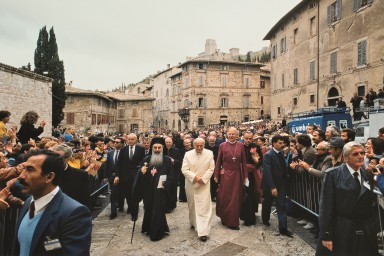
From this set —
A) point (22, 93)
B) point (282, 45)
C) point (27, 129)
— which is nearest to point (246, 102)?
point (282, 45)

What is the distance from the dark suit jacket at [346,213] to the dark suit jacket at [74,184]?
283 centimetres

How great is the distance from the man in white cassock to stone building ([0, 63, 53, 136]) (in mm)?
15275

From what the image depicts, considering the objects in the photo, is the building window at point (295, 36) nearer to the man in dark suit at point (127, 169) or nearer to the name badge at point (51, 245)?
the man in dark suit at point (127, 169)

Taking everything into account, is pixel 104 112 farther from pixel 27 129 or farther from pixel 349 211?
pixel 349 211

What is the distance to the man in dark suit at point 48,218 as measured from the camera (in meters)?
2.05

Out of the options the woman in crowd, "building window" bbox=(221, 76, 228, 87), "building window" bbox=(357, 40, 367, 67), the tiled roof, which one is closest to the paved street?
the woman in crowd

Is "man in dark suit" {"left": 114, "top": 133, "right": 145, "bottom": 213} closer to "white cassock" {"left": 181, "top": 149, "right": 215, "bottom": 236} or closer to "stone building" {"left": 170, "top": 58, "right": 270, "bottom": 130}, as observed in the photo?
"white cassock" {"left": 181, "top": 149, "right": 215, "bottom": 236}

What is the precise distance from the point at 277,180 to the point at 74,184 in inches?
154

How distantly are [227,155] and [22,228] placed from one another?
4.87 m

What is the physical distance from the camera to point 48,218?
81.7 inches

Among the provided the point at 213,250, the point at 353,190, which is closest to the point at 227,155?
the point at 213,250

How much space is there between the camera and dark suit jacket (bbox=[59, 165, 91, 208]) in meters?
3.77

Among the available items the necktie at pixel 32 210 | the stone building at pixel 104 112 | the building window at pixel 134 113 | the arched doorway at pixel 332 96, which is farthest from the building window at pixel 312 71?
the building window at pixel 134 113

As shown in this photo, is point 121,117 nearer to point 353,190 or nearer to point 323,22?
point 323,22
